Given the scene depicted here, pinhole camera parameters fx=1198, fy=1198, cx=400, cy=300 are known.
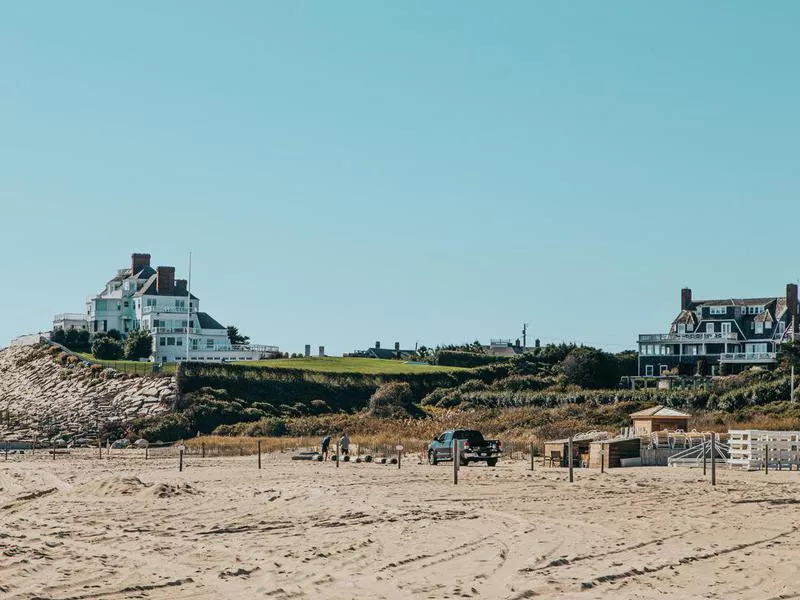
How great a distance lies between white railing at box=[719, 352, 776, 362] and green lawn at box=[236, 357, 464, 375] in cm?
2046

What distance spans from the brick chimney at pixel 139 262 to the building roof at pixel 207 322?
8368mm

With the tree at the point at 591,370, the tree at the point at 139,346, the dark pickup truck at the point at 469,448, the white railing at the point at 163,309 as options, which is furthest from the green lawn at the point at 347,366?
the dark pickup truck at the point at 469,448

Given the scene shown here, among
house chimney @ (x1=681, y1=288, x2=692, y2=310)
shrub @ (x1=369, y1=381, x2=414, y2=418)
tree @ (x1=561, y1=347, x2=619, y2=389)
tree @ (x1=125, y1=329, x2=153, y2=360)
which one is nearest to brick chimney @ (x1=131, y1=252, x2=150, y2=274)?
tree @ (x1=125, y1=329, x2=153, y2=360)

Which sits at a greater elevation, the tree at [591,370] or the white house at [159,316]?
the white house at [159,316]

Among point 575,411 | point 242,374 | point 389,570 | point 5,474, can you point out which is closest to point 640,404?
point 575,411

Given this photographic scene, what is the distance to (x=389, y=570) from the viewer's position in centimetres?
1563

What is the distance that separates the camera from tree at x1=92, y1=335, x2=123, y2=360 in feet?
305

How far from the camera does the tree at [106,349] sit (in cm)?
9294

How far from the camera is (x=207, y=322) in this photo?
107 metres

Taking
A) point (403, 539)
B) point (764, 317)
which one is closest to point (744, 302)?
point (764, 317)

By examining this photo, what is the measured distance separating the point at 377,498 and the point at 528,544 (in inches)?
341

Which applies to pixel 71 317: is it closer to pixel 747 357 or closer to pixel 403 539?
pixel 747 357

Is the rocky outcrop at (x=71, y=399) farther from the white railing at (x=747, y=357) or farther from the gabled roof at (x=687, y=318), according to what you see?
the gabled roof at (x=687, y=318)

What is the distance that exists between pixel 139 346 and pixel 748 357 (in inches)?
1837
